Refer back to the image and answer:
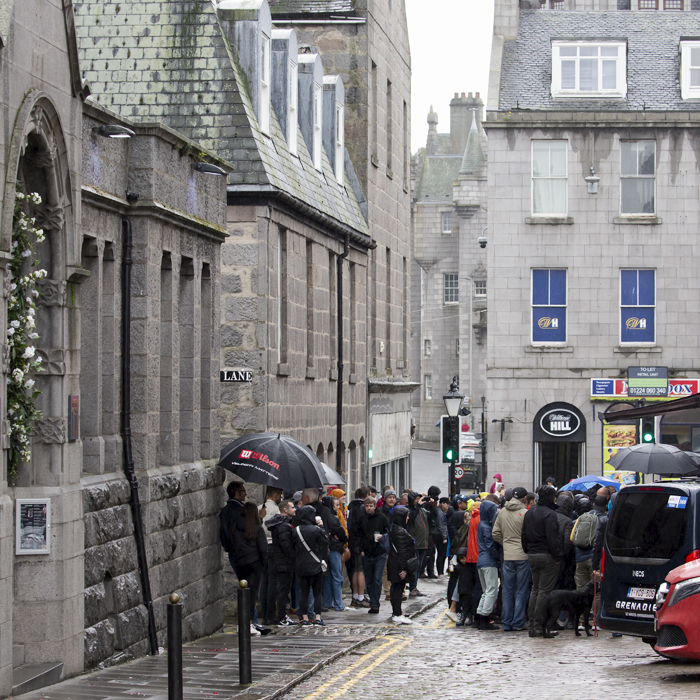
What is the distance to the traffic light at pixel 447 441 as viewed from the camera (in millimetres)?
28391

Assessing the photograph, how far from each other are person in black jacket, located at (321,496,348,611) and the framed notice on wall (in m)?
7.18

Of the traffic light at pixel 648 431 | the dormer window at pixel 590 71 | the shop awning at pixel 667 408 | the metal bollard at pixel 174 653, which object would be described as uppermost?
the dormer window at pixel 590 71

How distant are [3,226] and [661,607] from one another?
6.85 meters

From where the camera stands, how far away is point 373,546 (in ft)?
63.2

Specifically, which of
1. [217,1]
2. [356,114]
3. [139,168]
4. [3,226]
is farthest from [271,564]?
[356,114]

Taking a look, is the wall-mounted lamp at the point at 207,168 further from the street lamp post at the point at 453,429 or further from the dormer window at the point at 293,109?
the street lamp post at the point at 453,429

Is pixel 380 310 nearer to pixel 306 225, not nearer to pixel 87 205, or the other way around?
pixel 306 225

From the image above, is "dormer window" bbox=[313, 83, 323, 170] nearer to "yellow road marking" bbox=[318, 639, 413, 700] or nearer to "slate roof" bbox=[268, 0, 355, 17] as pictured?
"slate roof" bbox=[268, 0, 355, 17]

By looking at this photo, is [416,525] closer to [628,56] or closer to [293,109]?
[293,109]

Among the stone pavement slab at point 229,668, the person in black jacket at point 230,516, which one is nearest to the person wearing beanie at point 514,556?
the stone pavement slab at point 229,668

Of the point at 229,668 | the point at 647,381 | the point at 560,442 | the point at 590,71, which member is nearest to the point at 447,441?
the point at 560,442

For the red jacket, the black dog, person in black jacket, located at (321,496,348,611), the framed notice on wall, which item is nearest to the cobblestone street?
the black dog

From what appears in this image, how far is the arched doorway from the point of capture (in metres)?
37.8

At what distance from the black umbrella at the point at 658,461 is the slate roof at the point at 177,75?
717 centimetres
